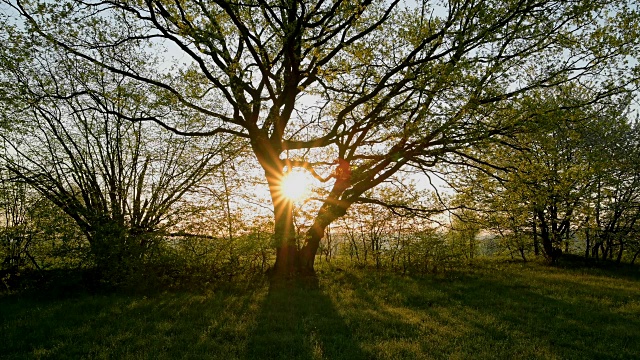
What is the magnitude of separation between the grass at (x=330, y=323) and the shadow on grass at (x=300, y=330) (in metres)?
0.03

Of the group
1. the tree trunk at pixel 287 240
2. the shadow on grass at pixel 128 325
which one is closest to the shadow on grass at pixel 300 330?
the shadow on grass at pixel 128 325

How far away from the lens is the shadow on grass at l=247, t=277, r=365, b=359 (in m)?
6.27

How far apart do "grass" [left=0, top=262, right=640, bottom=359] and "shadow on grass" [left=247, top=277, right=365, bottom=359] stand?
3 centimetres

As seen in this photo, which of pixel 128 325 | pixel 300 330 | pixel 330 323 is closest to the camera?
pixel 300 330

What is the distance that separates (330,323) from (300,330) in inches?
32.3

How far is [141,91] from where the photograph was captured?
13.4 meters

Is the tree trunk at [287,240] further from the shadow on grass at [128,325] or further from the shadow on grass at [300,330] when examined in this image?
the shadow on grass at [128,325]

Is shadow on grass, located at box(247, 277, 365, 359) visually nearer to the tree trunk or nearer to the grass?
the grass

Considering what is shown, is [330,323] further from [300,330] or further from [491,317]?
[491,317]

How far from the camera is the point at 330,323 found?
317 inches

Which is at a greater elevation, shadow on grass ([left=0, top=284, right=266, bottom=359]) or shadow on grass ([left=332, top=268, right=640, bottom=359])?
shadow on grass ([left=332, top=268, right=640, bottom=359])

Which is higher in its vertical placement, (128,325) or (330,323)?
(330,323)

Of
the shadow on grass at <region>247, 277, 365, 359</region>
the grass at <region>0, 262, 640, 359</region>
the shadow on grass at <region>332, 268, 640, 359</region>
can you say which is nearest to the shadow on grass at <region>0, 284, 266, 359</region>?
the grass at <region>0, 262, 640, 359</region>

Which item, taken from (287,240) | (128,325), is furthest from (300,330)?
(287,240)
